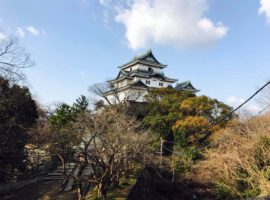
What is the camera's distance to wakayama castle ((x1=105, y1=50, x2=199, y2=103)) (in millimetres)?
35969

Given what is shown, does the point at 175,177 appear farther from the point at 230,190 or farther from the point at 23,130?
the point at 23,130

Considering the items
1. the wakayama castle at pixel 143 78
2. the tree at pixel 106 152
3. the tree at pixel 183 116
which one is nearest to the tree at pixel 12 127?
the tree at pixel 106 152

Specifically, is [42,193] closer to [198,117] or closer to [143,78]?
[198,117]

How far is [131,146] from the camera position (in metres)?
14.9

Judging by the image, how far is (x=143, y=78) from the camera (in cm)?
3869

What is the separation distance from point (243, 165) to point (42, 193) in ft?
35.3

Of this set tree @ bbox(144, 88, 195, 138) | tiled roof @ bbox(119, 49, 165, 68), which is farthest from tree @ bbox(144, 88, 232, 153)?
tiled roof @ bbox(119, 49, 165, 68)

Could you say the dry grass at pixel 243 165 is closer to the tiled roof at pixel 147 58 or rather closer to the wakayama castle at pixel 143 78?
the wakayama castle at pixel 143 78

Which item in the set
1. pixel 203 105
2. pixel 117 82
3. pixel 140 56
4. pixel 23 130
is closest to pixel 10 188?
pixel 23 130

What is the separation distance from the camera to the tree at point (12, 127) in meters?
14.4

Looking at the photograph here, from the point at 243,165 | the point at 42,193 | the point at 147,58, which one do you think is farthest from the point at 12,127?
the point at 147,58

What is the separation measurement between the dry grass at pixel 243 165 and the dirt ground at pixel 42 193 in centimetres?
814

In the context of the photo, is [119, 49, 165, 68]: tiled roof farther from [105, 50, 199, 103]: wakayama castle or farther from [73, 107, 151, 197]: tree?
[73, 107, 151, 197]: tree

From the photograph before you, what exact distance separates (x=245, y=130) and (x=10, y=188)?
1412 centimetres
